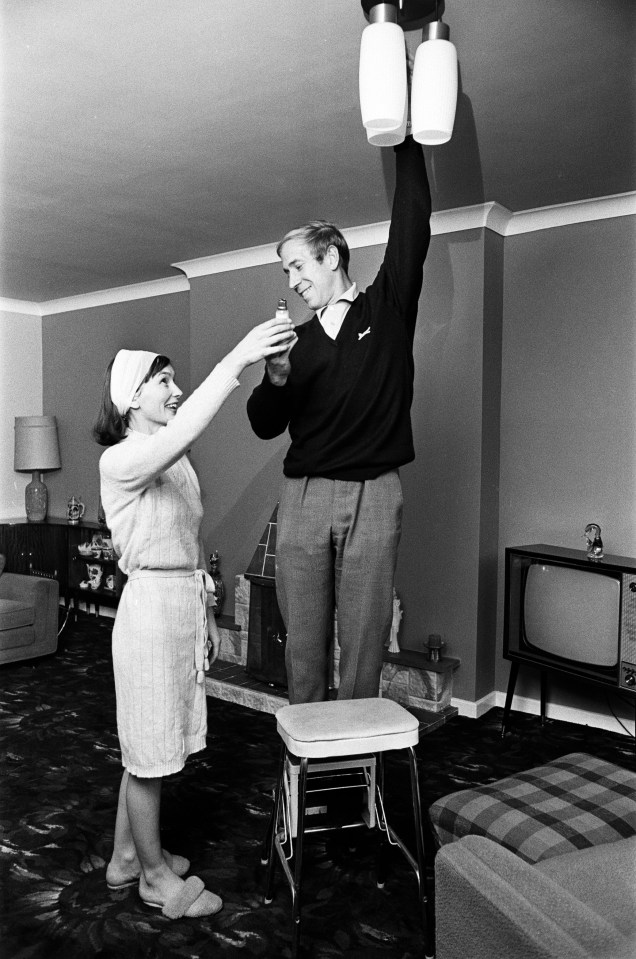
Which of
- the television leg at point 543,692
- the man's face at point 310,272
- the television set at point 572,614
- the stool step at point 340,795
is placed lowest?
the television leg at point 543,692

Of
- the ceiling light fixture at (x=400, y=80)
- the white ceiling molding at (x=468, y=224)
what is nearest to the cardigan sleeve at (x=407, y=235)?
the ceiling light fixture at (x=400, y=80)

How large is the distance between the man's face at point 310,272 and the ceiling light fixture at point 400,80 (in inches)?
15.7

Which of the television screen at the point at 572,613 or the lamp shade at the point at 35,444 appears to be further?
the lamp shade at the point at 35,444

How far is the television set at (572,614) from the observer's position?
3.07 metres

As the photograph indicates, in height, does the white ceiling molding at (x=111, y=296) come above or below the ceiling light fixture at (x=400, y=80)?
above

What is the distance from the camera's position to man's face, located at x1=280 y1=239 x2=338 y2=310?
78.8 inches

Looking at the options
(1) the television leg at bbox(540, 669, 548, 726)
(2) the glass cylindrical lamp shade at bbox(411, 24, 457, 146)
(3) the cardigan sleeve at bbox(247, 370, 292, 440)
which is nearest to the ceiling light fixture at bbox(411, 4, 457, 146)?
(2) the glass cylindrical lamp shade at bbox(411, 24, 457, 146)

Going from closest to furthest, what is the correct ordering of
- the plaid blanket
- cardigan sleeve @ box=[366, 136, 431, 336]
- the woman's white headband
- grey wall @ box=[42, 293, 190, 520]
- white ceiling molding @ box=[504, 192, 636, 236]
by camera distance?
the plaid blanket, cardigan sleeve @ box=[366, 136, 431, 336], the woman's white headband, white ceiling molding @ box=[504, 192, 636, 236], grey wall @ box=[42, 293, 190, 520]

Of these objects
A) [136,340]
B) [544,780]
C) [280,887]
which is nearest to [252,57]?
[544,780]

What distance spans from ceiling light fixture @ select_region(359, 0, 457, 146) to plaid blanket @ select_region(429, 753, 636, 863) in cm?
149

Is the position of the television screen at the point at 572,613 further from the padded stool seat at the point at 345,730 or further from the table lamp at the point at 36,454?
the table lamp at the point at 36,454

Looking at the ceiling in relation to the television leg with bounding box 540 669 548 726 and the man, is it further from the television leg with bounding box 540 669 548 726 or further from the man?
the television leg with bounding box 540 669 548 726

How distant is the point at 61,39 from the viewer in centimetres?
220

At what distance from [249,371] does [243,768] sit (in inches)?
91.2
